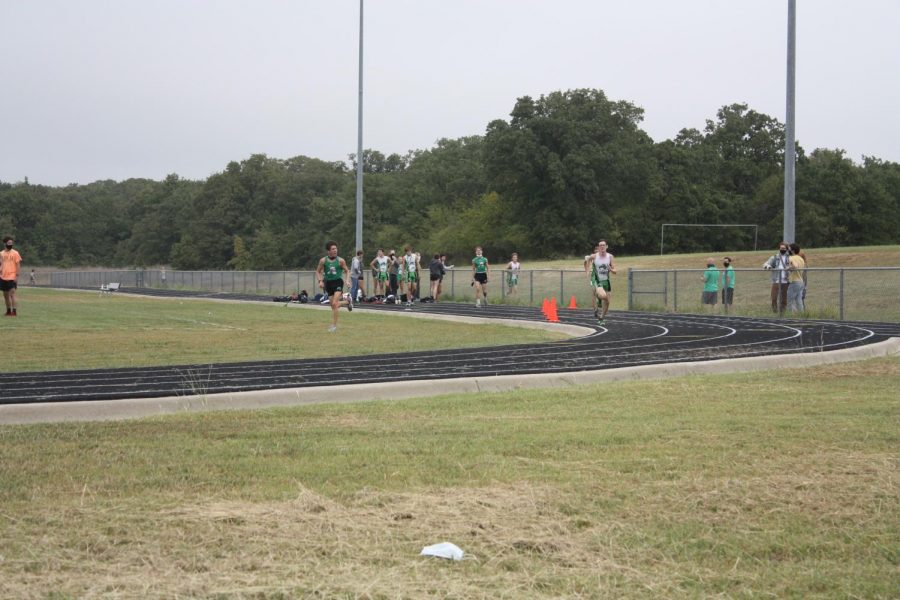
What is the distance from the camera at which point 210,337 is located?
72.1 ft

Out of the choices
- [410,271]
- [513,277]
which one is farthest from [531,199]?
[410,271]

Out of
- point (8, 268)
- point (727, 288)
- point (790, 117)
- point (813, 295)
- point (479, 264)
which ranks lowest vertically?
point (813, 295)

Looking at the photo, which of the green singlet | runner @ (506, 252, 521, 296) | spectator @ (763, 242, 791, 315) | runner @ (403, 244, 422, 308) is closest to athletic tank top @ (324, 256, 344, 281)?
spectator @ (763, 242, 791, 315)

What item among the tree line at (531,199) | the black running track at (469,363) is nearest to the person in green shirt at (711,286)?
the black running track at (469,363)

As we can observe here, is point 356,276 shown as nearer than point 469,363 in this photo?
No

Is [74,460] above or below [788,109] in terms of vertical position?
below

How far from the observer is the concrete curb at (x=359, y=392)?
1055 cm

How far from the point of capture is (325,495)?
22.2ft

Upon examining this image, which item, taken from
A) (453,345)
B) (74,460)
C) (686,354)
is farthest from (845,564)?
(453,345)

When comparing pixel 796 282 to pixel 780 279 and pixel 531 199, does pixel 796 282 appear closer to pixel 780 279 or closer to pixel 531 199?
pixel 780 279

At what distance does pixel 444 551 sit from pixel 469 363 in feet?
33.7

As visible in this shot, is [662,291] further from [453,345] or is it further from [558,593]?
[558,593]

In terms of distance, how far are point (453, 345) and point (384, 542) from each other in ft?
45.7

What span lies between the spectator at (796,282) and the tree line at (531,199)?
48984 millimetres
